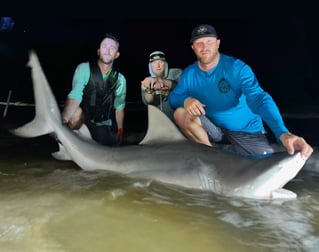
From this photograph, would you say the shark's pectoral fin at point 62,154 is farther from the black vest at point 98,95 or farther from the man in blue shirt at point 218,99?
the black vest at point 98,95

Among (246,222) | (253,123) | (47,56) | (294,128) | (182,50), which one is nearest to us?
(246,222)

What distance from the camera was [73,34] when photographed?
2705 centimetres

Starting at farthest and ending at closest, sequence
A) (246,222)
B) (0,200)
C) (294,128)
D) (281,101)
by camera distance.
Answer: (281,101), (294,128), (0,200), (246,222)

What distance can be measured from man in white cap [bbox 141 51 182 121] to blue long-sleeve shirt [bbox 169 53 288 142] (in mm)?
705

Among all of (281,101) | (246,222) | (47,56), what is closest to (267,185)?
(246,222)

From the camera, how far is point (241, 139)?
3.85 m

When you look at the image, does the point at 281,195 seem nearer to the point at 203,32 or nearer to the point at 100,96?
the point at 203,32

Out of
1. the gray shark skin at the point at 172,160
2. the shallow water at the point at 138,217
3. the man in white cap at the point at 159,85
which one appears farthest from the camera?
the man in white cap at the point at 159,85

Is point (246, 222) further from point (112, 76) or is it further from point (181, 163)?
point (112, 76)

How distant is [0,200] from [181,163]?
54.4 inches

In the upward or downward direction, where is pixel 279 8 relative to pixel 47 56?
upward

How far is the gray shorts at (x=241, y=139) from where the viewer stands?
149 inches

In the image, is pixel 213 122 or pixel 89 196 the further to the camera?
pixel 213 122

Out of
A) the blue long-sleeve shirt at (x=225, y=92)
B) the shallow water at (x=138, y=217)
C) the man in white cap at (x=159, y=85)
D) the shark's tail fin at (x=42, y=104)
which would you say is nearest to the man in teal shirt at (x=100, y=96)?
the man in white cap at (x=159, y=85)
